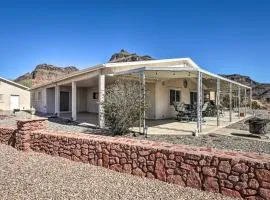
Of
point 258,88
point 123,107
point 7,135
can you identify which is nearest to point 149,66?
point 123,107

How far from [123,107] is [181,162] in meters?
5.19

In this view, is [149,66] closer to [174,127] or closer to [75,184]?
[174,127]

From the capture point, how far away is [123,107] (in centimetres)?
975

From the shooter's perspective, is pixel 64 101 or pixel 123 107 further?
pixel 64 101

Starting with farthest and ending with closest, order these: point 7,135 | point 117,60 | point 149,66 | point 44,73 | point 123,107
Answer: point 44,73
point 117,60
point 149,66
point 123,107
point 7,135

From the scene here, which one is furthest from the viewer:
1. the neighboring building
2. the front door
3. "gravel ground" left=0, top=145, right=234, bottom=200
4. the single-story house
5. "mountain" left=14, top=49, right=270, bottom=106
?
"mountain" left=14, top=49, right=270, bottom=106

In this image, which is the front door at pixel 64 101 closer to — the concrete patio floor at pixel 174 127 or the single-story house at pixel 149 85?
the single-story house at pixel 149 85

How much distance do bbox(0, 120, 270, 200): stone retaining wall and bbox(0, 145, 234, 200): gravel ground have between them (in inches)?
6.9

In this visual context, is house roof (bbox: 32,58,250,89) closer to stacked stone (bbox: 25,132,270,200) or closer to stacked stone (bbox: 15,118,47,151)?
stacked stone (bbox: 15,118,47,151)

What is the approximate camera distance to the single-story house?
38.5ft

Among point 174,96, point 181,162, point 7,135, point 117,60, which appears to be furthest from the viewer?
point 117,60

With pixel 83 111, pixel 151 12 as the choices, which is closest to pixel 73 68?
pixel 83 111

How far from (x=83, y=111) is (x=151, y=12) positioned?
1098 centimetres

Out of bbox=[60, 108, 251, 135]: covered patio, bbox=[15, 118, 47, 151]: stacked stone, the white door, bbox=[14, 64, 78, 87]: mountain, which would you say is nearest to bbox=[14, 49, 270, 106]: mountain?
bbox=[14, 64, 78, 87]: mountain
